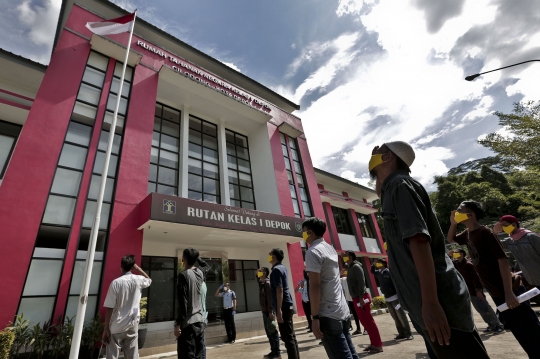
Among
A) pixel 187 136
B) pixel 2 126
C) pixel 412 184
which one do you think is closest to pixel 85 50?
pixel 2 126

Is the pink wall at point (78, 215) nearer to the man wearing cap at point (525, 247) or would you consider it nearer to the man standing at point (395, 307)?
the man standing at point (395, 307)

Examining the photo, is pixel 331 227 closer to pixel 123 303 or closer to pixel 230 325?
pixel 230 325

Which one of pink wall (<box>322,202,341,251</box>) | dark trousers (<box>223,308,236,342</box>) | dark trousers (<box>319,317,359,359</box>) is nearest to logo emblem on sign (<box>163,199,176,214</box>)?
dark trousers (<box>223,308,236,342</box>)

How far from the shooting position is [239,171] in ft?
48.3

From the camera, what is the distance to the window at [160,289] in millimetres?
9403

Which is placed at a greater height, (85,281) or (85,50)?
(85,50)

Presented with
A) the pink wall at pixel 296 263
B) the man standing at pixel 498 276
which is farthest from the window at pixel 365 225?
the man standing at pixel 498 276

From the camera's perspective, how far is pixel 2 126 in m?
9.32

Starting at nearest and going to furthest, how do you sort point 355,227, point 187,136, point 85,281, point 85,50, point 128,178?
point 85,281, point 128,178, point 85,50, point 187,136, point 355,227

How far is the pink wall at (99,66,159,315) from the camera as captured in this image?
760 cm

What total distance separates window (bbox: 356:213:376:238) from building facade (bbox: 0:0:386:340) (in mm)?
3851

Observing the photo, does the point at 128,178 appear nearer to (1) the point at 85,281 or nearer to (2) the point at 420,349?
(1) the point at 85,281

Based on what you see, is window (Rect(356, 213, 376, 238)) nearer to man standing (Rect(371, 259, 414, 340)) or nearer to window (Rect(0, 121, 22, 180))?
man standing (Rect(371, 259, 414, 340))

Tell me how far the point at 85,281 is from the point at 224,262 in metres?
7.47
